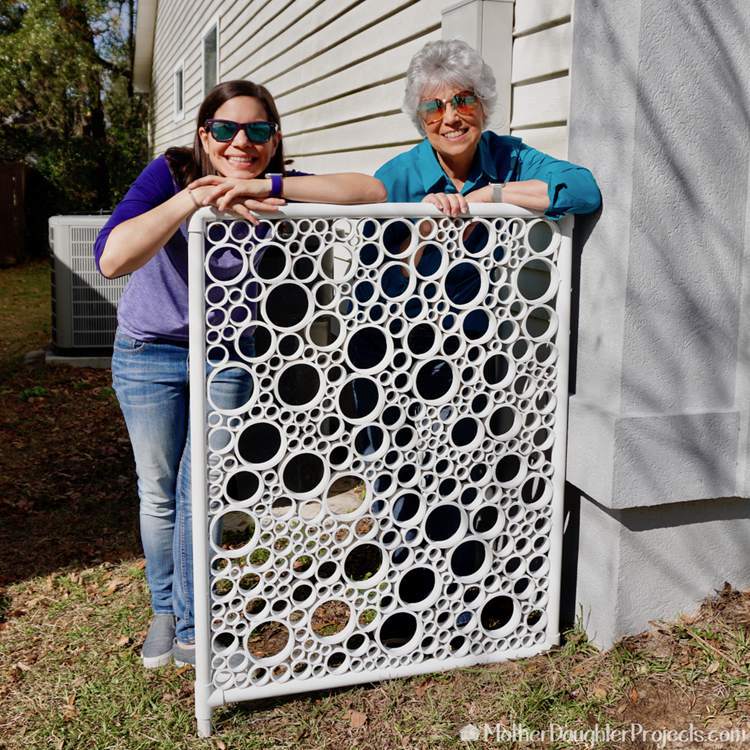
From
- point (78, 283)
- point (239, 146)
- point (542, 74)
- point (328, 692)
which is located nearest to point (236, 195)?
point (239, 146)

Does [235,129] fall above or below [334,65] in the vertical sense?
below

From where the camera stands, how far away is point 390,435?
9.85ft

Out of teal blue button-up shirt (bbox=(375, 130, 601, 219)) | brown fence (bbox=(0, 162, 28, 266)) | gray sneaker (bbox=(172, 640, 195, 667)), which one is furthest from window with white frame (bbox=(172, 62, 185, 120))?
gray sneaker (bbox=(172, 640, 195, 667))

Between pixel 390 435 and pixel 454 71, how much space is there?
1.20m

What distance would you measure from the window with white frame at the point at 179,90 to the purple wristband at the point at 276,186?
45.5ft

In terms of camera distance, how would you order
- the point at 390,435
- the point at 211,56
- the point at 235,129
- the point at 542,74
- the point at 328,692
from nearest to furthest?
1. the point at 235,129
2. the point at 390,435
3. the point at 328,692
4. the point at 542,74
5. the point at 211,56

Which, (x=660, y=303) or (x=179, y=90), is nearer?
(x=660, y=303)

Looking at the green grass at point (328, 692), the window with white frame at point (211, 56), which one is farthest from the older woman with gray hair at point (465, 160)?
the window with white frame at point (211, 56)

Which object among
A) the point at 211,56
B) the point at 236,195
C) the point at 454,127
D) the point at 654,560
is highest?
the point at 211,56

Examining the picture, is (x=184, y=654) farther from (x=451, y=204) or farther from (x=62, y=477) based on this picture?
(x=62, y=477)

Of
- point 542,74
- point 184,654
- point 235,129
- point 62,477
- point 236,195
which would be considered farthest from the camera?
point 62,477

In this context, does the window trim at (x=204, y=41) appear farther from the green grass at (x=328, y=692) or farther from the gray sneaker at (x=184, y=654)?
the gray sneaker at (x=184, y=654)

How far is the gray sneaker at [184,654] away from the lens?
3.33 m

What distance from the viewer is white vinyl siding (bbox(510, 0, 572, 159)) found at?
3410 mm
